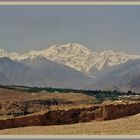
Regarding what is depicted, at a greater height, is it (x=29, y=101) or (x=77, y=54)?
(x=77, y=54)

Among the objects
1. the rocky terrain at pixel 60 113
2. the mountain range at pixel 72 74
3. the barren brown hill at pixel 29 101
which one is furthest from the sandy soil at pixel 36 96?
the mountain range at pixel 72 74

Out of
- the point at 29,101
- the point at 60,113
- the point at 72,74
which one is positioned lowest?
the point at 60,113

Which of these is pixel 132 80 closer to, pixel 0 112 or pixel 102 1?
pixel 0 112

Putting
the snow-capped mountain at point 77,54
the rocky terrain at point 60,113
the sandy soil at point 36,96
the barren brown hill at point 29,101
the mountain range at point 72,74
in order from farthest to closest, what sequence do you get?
the mountain range at point 72,74 → the sandy soil at point 36,96 → the barren brown hill at point 29,101 → the snow-capped mountain at point 77,54 → the rocky terrain at point 60,113

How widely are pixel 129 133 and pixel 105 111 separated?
828cm

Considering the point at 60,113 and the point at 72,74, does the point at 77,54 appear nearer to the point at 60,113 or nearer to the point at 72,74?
the point at 72,74

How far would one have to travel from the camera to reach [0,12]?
13.1 meters

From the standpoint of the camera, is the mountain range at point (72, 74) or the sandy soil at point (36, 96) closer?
the sandy soil at point (36, 96)

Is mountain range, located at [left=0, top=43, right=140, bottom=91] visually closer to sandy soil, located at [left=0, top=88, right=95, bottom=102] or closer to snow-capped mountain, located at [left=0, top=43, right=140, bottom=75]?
snow-capped mountain, located at [left=0, top=43, right=140, bottom=75]

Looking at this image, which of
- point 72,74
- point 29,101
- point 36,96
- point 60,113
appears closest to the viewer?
point 60,113

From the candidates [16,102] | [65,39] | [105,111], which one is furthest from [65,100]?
[65,39]

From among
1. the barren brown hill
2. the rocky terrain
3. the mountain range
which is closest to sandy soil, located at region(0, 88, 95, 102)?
the barren brown hill

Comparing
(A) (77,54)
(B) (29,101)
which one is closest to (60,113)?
(B) (29,101)

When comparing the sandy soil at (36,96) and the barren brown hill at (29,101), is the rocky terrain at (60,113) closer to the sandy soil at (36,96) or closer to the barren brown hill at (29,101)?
the barren brown hill at (29,101)
